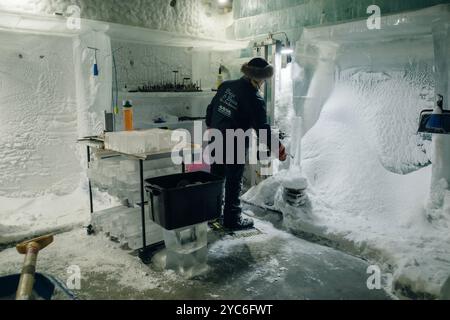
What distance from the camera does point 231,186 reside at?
4055 millimetres

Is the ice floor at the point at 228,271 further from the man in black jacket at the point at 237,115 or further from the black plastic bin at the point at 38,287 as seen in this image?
the black plastic bin at the point at 38,287

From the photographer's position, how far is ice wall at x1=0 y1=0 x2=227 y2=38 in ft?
13.5

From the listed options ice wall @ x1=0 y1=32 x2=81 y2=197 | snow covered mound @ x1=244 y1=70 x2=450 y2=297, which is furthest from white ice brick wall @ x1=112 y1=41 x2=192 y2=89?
snow covered mound @ x1=244 y1=70 x2=450 y2=297

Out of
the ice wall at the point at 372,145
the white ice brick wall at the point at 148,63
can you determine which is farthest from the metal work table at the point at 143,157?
the white ice brick wall at the point at 148,63

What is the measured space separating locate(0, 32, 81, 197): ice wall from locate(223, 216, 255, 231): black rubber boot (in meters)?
2.29

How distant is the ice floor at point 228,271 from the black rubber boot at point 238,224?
10.6 inches

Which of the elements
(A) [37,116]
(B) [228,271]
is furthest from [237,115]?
(A) [37,116]

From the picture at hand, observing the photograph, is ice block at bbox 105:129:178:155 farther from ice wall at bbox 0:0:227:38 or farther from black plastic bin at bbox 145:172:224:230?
ice wall at bbox 0:0:227:38

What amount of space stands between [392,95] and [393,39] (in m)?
0.66

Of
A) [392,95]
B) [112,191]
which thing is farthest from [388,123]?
[112,191]

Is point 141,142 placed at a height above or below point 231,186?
above

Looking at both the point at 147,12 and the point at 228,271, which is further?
the point at 147,12

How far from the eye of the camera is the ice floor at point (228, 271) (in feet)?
9.36

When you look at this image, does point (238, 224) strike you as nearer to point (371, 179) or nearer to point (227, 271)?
point (227, 271)
